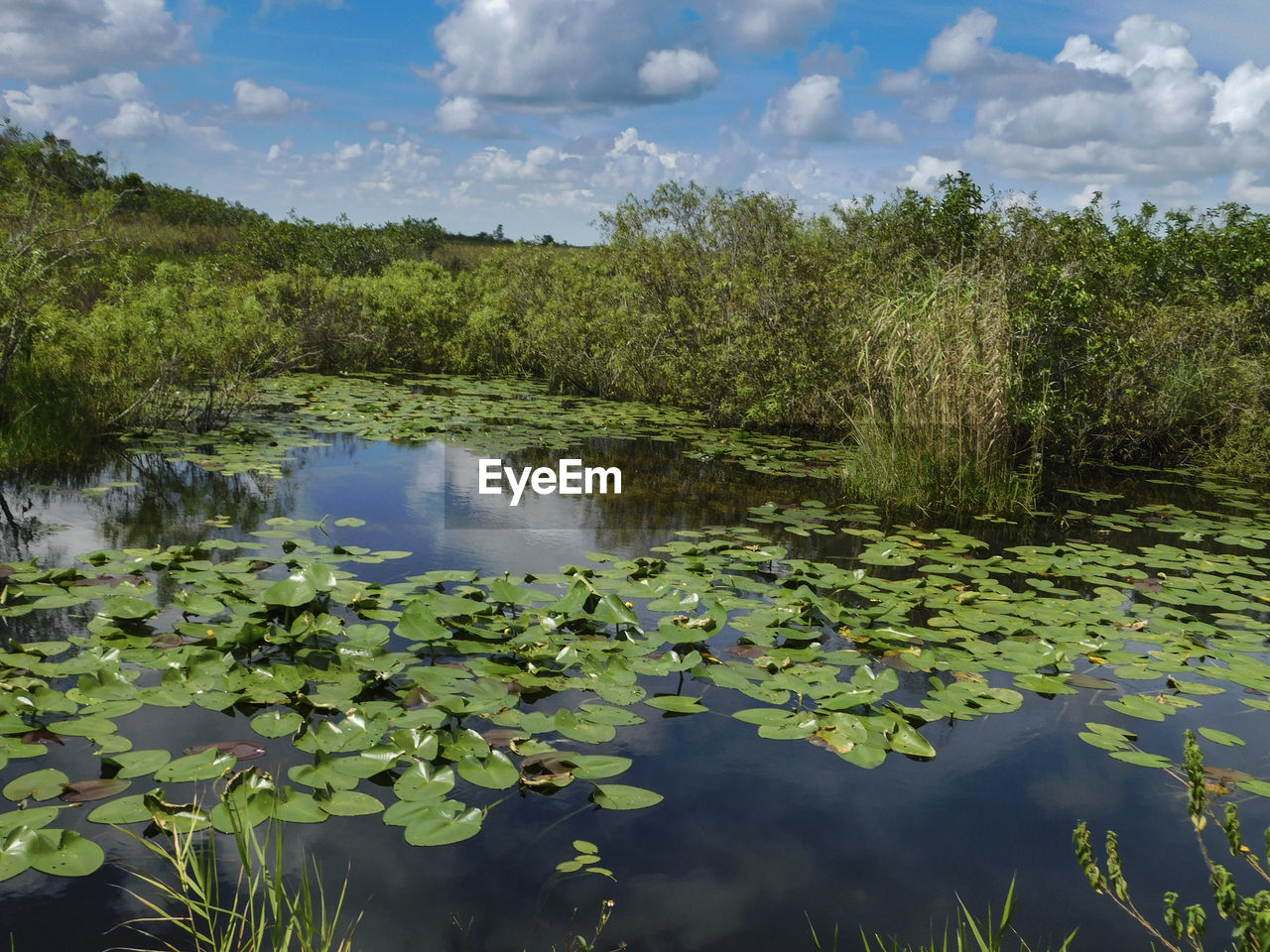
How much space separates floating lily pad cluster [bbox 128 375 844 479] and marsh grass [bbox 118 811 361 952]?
15.0ft

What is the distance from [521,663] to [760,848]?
1205 millimetres

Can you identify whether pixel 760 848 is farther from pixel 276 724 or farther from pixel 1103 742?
pixel 276 724

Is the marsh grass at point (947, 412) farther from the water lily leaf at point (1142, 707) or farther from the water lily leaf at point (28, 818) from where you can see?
the water lily leaf at point (28, 818)

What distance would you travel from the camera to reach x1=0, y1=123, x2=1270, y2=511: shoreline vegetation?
624cm

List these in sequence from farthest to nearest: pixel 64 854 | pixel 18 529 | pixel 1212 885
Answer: pixel 18 529 → pixel 64 854 → pixel 1212 885

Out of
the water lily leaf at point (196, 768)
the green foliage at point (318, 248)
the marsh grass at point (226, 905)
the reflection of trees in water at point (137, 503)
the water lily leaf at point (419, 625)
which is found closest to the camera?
the marsh grass at point (226, 905)

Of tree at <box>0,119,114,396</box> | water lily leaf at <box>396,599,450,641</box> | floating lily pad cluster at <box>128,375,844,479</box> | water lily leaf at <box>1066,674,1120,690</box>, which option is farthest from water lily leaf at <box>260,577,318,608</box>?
tree at <box>0,119,114,396</box>

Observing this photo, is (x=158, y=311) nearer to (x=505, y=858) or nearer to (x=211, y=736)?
(x=211, y=736)

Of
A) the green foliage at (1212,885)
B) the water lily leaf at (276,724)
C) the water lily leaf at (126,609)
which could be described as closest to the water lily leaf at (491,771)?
the water lily leaf at (276,724)

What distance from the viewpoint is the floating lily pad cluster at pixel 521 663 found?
8.02 ft

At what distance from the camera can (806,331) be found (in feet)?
27.8

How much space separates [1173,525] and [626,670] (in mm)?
4514

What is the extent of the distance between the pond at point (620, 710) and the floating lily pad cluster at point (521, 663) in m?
0.01

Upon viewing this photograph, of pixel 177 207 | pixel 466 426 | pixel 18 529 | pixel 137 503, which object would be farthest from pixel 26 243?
pixel 177 207
